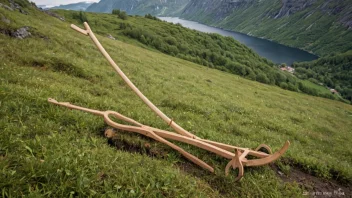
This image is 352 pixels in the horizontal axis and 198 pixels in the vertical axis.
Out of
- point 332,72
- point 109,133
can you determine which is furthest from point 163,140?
point 332,72

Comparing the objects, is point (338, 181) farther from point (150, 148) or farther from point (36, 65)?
point (36, 65)

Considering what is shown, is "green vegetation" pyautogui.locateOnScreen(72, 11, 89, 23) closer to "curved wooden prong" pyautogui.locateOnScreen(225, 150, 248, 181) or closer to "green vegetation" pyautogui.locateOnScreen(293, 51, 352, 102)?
"curved wooden prong" pyautogui.locateOnScreen(225, 150, 248, 181)

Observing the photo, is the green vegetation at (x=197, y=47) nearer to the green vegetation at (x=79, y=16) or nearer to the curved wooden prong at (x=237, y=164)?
the green vegetation at (x=79, y=16)

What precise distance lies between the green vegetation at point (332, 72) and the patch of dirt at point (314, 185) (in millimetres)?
163608

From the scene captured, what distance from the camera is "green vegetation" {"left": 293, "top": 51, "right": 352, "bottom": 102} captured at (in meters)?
153

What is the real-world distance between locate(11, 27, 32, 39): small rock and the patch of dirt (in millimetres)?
18863

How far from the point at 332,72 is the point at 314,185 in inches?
8927

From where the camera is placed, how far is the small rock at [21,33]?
→ 53.2 ft

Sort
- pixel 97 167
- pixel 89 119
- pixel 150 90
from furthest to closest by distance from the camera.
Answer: pixel 150 90 < pixel 89 119 < pixel 97 167

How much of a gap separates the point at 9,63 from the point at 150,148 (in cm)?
947

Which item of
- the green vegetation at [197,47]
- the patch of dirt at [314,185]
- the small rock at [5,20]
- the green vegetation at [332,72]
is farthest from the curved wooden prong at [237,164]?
the green vegetation at [332,72]

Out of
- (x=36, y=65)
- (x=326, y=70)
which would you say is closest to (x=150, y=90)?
(x=36, y=65)

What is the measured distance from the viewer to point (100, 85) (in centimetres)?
1241

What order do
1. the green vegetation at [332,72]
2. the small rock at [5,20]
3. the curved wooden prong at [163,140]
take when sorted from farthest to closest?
1. the green vegetation at [332,72]
2. the small rock at [5,20]
3. the curved wooden prong at [163,140]
